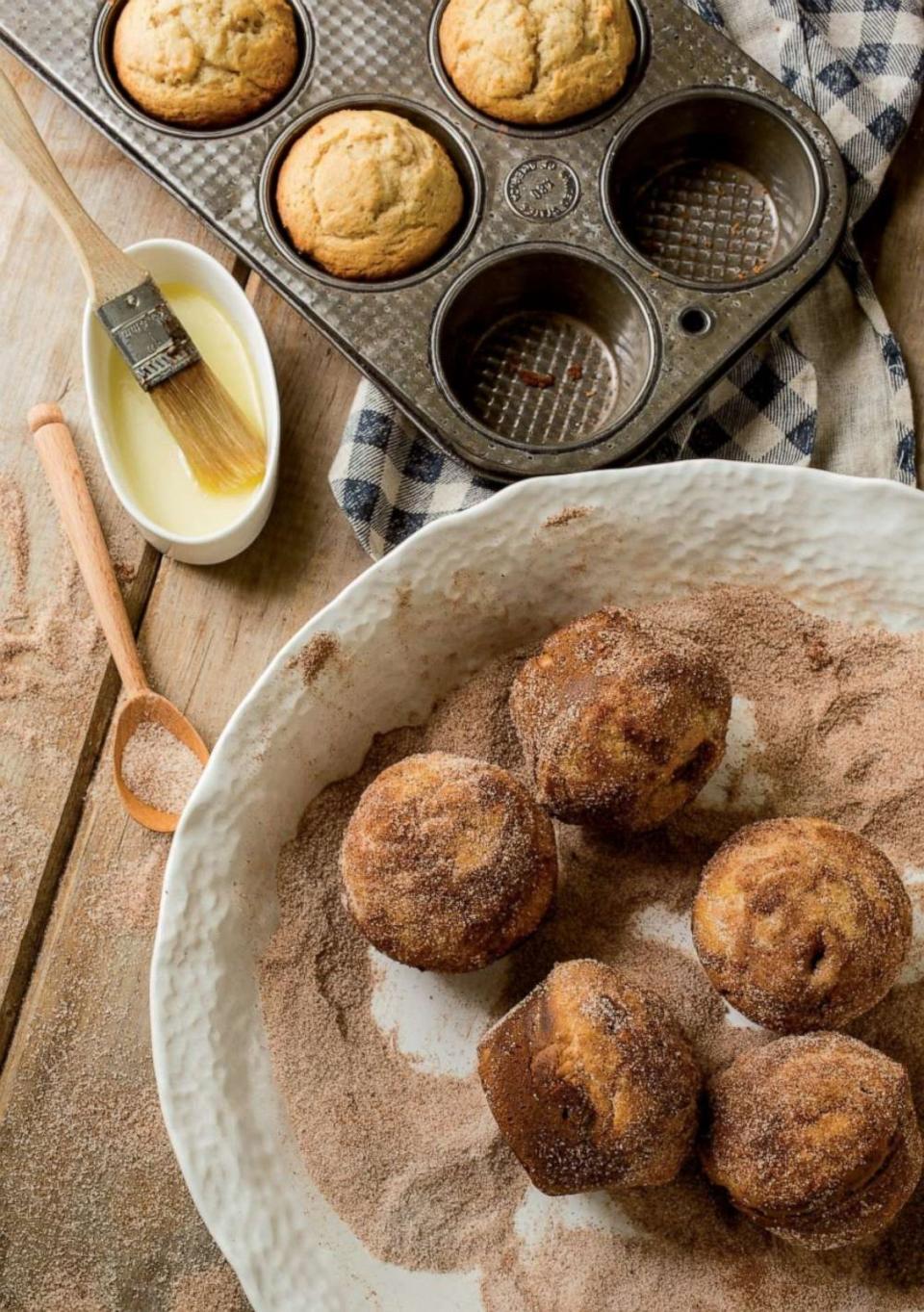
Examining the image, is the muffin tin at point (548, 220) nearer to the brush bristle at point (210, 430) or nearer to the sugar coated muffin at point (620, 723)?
the brush bristle at point (210, 430)

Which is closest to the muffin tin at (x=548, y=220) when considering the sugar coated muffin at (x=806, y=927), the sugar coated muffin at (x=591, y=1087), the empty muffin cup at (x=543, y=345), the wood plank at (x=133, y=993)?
the empty muffin cup at (x=543, y=345)

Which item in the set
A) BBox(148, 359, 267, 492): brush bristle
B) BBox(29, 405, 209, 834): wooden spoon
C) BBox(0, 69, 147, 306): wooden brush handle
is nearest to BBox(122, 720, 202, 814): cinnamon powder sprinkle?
BBox(29, 405, 209, 834): wooden spoon

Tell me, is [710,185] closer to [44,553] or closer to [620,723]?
[620,723]

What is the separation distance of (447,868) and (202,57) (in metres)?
1.33

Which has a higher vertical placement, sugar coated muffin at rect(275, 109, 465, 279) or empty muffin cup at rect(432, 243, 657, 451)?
sugar coated muffin at rect(275, 109, 465, 279)

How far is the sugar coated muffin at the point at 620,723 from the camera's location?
151 centimetres

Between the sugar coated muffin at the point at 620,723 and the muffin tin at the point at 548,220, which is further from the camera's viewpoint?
the muffin tin at the point at 548,220

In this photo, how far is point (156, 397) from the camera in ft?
6.09

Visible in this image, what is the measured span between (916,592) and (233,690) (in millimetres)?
1056

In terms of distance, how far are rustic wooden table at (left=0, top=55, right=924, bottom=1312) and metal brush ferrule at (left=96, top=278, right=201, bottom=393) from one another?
0.22m

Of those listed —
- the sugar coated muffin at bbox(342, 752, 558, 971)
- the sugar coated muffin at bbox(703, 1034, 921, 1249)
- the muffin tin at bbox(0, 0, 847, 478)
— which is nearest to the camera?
the sugar coated muffin at bbox(703, 1034, 921, 1249)

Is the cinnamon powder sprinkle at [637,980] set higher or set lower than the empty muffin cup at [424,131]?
lower

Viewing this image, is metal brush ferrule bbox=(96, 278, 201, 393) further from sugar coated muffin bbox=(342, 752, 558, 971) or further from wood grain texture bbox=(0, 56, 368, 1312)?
sugar coated muffin bbox=(342, 752, 558, 971)

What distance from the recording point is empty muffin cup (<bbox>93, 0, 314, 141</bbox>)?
189 cm
